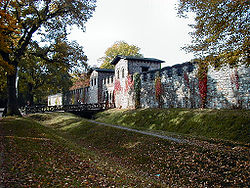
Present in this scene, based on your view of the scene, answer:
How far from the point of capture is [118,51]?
159 feet

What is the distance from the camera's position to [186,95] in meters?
16.5

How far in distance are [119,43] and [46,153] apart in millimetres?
45559

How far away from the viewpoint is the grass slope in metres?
10.3

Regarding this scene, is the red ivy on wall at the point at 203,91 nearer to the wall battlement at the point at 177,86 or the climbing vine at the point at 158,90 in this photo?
the wall battlement at the point at 177,86

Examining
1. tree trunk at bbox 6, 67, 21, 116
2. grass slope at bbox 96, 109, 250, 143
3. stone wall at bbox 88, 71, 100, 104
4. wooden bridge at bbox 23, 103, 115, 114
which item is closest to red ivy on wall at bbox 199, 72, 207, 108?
grass slope at bbox 96, 109, 250, 143

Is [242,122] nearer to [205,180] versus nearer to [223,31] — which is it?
[223,31]

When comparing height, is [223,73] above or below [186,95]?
above

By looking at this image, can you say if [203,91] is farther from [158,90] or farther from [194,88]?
[158,90]

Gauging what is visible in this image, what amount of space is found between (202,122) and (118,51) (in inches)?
1507

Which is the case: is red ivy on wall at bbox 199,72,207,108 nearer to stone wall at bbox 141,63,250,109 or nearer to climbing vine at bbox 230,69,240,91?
stone wall at bbox 141,63,250,109

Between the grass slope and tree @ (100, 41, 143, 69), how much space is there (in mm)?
30822

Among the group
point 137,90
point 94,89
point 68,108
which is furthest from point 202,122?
point 94,89

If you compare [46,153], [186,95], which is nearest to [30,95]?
[186,95]

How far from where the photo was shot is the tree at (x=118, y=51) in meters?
48.1
